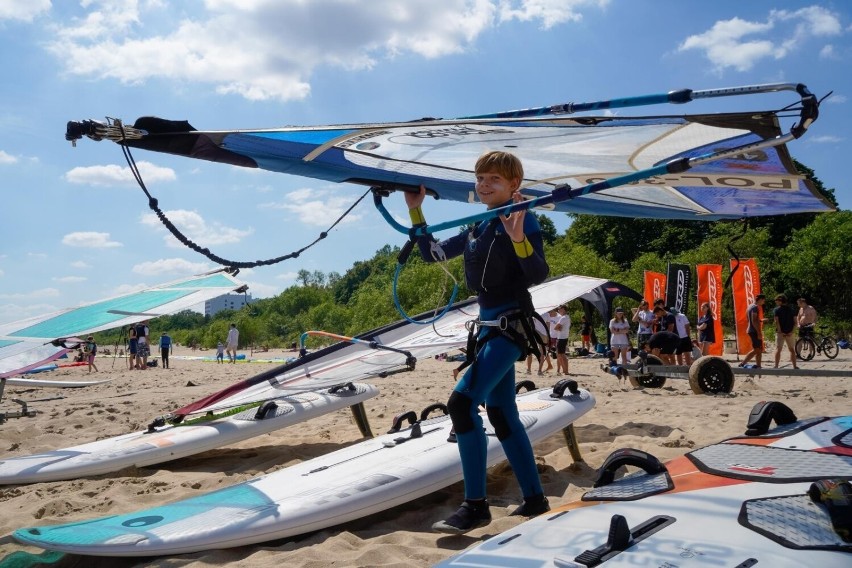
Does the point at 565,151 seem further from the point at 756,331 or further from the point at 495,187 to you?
the point at 756,331

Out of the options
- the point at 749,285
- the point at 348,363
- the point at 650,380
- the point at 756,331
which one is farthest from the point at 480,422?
the point at 749,285

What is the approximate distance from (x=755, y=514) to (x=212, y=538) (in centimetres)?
223

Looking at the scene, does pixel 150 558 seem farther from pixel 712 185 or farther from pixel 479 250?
pixel 712 185

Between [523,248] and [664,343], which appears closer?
[523,248]

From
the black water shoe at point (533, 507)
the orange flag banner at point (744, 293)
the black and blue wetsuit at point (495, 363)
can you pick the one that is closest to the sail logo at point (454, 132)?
the black and blue wetsuit at point (495, 363)

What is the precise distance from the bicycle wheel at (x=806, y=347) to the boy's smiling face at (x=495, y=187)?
14.2m

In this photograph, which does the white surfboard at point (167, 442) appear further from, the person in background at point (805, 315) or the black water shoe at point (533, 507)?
the person in background at point (805, 315)

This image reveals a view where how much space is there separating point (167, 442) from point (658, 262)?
32312mm

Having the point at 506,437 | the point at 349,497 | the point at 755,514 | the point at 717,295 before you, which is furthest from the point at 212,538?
the point at 717,295

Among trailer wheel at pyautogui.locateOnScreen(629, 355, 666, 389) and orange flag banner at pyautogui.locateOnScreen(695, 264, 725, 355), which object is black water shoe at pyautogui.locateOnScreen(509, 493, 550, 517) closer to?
trailer wheel at pyautogui.locateOnScreen(629, 355, 666, 389)

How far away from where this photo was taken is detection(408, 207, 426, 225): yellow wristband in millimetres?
3558

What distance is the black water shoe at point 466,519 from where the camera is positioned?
2959 mm

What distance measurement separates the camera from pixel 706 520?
6.88 ft

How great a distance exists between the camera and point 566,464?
14.9 ft
